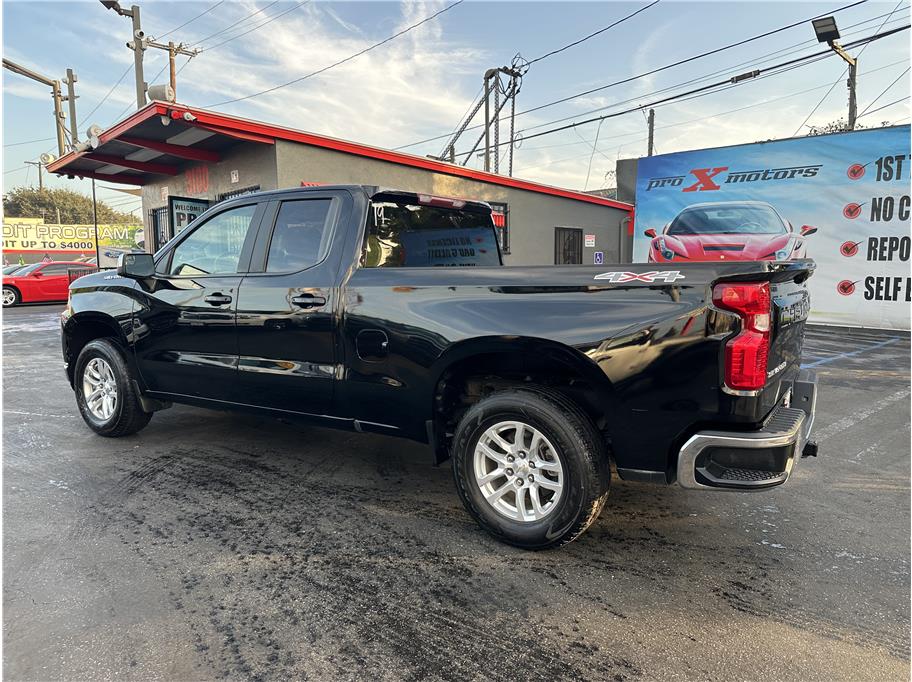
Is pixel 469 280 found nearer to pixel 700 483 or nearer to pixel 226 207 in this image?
pixel 700 483

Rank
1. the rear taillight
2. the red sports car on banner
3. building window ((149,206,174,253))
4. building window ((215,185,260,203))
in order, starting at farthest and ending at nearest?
building window ((149,206,174,253)) < the red sports car on banner < building window ((215,185,260,203)) < the rear taillight

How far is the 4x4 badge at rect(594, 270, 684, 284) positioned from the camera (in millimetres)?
2584

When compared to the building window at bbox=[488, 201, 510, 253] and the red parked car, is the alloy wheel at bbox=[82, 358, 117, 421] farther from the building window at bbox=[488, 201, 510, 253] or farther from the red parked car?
the red parked car

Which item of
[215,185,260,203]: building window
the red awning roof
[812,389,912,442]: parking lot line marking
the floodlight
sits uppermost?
the floodlight

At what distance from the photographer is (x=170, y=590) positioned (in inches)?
103

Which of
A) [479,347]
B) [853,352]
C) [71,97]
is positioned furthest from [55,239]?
[479,347]

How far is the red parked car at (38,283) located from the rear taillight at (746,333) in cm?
2061

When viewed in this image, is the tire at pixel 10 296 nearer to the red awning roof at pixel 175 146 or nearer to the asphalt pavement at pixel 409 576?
the red awning roof at pixel 175 146

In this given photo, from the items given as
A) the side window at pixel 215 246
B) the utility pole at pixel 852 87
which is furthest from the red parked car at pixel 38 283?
the utility pole at pixel 852 87

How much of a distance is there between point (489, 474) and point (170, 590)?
1.60m

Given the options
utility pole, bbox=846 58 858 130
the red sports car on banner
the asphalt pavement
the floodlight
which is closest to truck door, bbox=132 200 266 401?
the asphalt pavement

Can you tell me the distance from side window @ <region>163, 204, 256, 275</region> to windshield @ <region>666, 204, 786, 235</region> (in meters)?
12.5

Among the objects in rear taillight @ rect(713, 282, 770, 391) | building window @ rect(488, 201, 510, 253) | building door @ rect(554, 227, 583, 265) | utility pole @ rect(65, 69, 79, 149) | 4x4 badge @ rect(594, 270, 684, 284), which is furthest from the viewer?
utility pole @ rect(65, 69, 79, 149)

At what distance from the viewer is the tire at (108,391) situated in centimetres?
469
